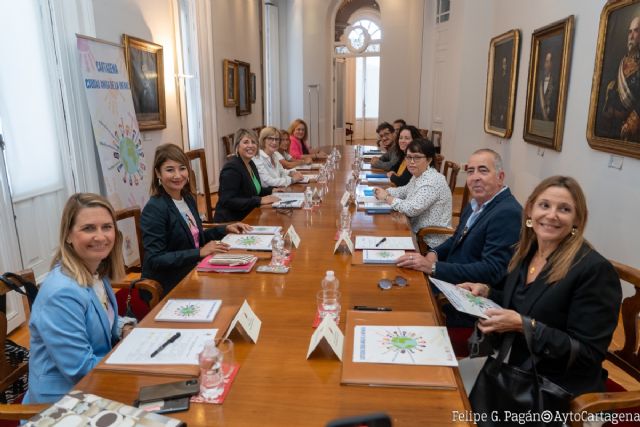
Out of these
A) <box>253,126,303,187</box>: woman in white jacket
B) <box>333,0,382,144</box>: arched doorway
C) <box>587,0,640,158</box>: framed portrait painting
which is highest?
<box>333,0,382,144</box>: arched doorway

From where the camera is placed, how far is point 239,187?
3.63m

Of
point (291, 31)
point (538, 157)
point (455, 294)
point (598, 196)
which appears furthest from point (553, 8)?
point (291, 31)

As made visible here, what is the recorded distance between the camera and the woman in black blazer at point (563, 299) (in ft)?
4.58

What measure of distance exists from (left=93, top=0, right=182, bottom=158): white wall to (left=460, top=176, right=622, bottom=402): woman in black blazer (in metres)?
4.07

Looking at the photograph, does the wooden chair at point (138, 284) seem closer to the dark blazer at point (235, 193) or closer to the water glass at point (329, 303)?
the water glass at point (329, 303)

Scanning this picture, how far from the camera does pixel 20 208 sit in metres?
3.53

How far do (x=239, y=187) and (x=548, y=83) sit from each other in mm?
3394

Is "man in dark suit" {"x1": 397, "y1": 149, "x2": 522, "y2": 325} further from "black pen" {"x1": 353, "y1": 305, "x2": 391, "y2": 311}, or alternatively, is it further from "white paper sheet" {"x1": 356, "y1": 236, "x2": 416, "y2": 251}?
"black pen" {"x1": 353, "y1": 305, "x2": 391, "y2": 311}

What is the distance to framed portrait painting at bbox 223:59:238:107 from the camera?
7.38m

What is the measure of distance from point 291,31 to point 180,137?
5.82 metres

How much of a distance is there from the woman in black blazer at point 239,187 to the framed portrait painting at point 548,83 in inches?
115

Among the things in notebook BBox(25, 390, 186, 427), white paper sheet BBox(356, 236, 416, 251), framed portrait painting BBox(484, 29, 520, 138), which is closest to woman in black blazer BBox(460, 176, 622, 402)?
white paper sheet BBox(356, 236, 416, 251)

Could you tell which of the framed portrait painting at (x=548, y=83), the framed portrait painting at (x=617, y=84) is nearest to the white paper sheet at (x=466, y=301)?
the framed portrait painting at (x=617, y=84)

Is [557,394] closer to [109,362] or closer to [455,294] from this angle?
[455,294]
